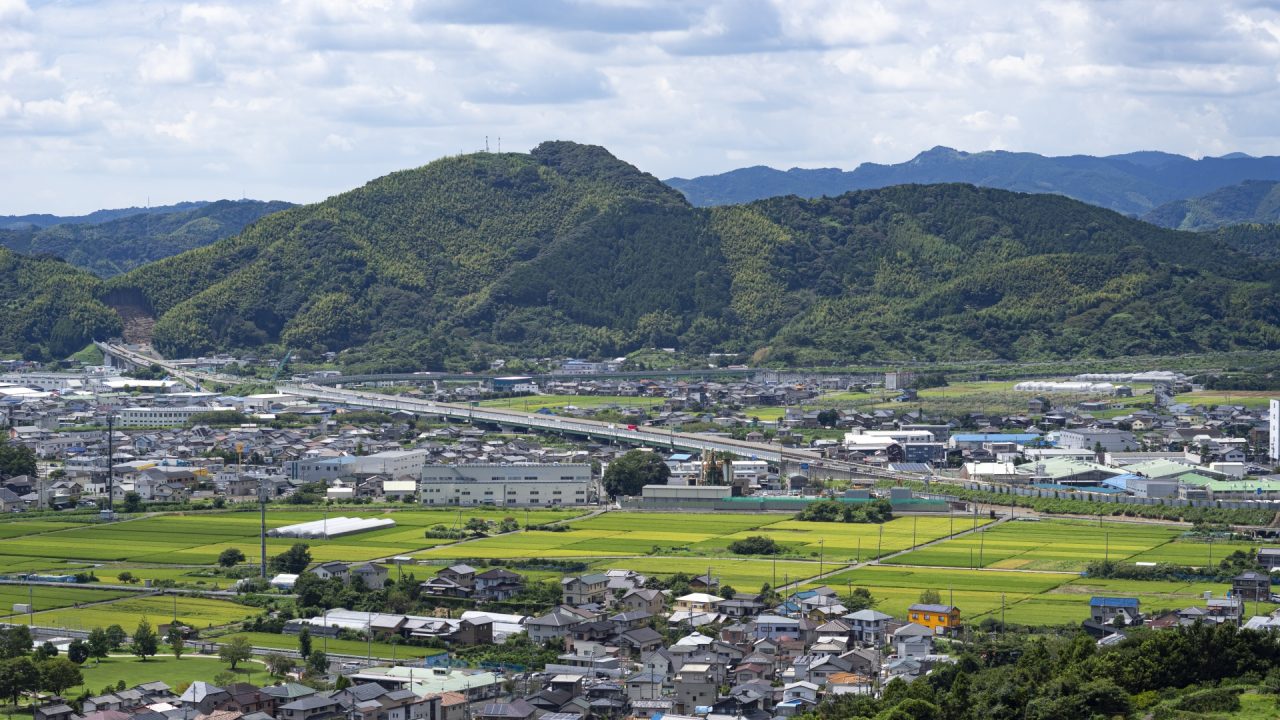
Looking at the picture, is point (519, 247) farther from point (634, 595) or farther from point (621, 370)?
point (634, 595)

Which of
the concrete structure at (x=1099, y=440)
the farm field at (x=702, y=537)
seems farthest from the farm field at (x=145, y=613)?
the concrete structure at (x=1099, y=440)

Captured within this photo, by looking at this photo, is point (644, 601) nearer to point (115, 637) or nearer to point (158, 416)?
point (115, 637)

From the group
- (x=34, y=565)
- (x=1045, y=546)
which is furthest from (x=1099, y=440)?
(x=34, y=565)

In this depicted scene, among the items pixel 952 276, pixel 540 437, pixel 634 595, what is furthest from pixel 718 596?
pixel 952 276

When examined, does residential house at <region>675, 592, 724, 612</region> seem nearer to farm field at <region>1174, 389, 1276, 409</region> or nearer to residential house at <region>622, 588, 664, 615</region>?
residential house at <region>622, 588, 664, 615</region>

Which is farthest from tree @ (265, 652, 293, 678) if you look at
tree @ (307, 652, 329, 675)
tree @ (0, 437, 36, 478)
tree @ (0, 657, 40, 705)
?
tree @ (0, 437, 36, 478)
